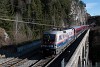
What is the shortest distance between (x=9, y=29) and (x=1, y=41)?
6609 mm

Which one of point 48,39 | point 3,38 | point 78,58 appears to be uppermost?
point 48,39

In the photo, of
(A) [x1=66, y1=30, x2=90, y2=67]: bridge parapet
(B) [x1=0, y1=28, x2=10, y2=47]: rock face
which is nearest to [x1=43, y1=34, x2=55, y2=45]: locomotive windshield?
(A) [x1=66, y1=30, x2=90, y2=67]: bridge parapet

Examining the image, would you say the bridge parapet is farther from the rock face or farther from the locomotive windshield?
the rock face

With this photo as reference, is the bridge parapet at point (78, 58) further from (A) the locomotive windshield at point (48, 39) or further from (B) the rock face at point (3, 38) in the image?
(B) the rock face at point (3, 38)

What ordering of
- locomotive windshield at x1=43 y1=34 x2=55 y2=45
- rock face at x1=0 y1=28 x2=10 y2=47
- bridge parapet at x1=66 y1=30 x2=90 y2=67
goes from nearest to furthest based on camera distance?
bridge parapet at x1=66 y1=30 x2=90 y2=67, locomotive windshield at x1=43 y1=34 x2=55 y2=45, rock face at x1=0 y1=28 x2=10 y2=47

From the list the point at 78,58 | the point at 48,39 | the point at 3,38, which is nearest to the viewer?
the point at 78,58

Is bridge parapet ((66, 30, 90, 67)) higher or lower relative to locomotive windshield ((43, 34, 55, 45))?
lower

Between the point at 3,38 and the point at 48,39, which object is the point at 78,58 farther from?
the point at 3,38

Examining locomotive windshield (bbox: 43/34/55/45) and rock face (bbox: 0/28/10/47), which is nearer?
locomotive windshield (bbox: 43/34/55/45)

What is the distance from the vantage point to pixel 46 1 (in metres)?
75.0

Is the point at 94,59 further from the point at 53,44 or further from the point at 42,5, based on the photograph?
the point at 53,44

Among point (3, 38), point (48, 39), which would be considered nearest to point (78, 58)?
point (48, 39)

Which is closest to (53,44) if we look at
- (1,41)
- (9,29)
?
(1,41)

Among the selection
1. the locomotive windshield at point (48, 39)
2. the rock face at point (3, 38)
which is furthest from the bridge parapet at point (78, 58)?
the rock face at point (3, 38)
